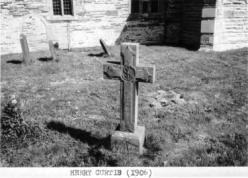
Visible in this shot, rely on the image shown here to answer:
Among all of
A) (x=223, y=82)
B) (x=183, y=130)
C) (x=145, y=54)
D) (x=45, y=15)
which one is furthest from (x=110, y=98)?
(x=45, y=15)

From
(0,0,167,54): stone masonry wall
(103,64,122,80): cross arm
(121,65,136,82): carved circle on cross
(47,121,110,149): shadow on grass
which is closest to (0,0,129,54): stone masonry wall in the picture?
(0,0,167,54): stone masonry wall

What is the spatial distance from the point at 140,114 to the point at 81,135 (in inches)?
56.6

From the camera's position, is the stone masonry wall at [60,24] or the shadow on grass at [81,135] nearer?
the shadow on grass at [81,135]

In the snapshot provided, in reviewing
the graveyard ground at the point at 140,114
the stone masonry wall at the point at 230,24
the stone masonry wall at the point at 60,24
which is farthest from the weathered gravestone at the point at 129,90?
the stone masonry wall at the point at 60,24

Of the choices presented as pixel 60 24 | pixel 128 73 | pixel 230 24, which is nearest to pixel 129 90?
pixel 128 73

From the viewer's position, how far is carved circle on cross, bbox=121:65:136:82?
12.1ft

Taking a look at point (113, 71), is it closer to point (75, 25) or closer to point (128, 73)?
point (128, 73)

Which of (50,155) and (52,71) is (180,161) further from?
(52,71)

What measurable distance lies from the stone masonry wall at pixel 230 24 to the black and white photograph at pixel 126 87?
0.04 meters

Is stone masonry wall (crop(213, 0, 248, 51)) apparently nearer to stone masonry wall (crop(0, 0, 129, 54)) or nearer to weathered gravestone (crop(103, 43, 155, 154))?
stone masonry wall (crop(0, 0, 129, 54))

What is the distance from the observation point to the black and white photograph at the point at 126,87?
379 centimetres

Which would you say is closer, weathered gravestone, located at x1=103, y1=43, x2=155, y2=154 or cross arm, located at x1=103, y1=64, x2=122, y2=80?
weathered gravestone, located at x1=103, y1=43, x2=155, y2=154

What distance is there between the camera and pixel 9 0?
12.2 metres

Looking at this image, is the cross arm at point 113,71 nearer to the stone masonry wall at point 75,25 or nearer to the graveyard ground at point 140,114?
the graveyard ground at point 140,114
